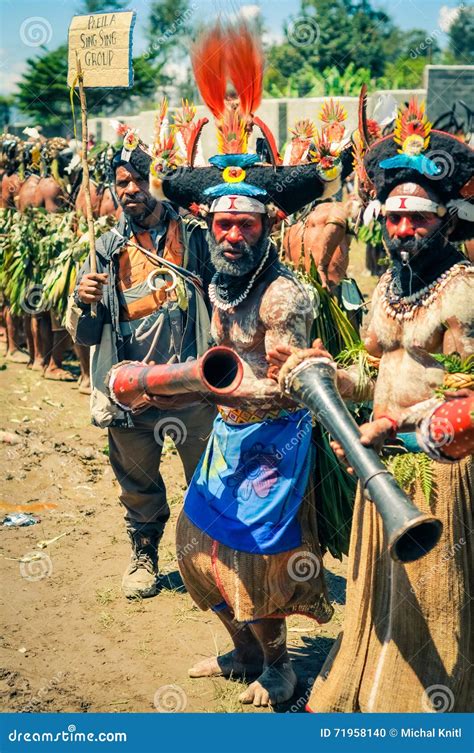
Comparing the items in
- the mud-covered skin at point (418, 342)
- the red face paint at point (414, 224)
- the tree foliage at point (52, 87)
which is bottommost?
the mud-covered skin at point (418, 342)

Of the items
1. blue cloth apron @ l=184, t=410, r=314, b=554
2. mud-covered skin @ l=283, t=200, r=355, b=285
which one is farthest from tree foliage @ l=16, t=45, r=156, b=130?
blue cloth apron @ l=184, t=410, r=314, b=554

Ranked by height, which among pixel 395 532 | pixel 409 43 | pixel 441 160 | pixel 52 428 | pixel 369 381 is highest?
pixel 409 43

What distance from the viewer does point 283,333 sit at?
398 cm

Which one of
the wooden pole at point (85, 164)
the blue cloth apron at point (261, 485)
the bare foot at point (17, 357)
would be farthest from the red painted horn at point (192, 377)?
the bare foot at point (17, 357)

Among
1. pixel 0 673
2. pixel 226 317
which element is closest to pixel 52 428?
pixel 0 673

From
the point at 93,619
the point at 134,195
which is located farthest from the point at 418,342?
the point at 93,619

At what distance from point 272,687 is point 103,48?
3.01 m

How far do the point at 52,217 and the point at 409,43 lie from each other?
112 ft

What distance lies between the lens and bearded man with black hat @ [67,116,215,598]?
17.0ft

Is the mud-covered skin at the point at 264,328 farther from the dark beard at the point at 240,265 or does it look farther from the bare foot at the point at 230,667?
the bare foot at the point at 230,667

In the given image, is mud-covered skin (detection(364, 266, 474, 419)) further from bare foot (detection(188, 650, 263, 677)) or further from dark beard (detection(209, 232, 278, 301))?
bare foot (detection(188, 650, 263, 677))

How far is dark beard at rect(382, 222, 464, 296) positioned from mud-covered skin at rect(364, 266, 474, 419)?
0.33ft

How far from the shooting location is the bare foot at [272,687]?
4.27 metres
